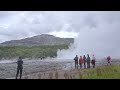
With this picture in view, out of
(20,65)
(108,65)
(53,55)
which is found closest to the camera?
(20,65)

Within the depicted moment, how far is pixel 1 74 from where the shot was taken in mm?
7723
